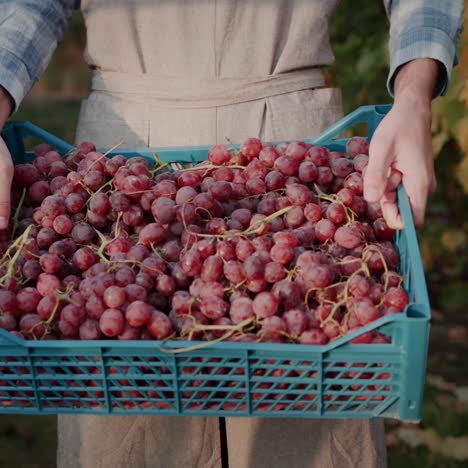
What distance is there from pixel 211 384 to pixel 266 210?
328 mm

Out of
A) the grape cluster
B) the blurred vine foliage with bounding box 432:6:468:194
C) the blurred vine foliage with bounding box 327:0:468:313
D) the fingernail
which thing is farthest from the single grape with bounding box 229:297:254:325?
the blurred vine foliage with bounding box 327:0:468:313

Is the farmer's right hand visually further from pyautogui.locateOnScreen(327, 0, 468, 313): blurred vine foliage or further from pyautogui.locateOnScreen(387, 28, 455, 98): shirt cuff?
pyautogui.locateOnScreen(327, 0, 468, 313): blurred vine foliage

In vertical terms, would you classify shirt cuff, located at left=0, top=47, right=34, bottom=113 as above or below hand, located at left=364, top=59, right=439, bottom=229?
above

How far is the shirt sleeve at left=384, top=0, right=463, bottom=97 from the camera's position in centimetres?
134

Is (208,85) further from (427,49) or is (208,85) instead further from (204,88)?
(427,49)

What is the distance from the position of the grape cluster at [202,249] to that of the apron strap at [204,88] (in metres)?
0.23

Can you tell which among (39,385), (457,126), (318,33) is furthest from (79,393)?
(457,126)

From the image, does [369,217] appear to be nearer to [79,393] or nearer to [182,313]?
[182,313]

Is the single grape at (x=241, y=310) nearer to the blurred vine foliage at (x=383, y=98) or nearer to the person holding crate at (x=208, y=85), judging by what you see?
the person holding crate at (x=208, y=85)

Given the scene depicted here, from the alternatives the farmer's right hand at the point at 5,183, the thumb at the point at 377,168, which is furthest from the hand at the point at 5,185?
the thumb at the point at 377,168

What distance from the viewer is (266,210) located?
4.19 ft

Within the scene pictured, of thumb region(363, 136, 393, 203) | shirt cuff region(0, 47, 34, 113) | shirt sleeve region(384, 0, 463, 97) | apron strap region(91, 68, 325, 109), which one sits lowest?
thumb region(363, 136, 393, 203)

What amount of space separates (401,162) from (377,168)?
0.20 ft

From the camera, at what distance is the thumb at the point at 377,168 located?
1.16 m
